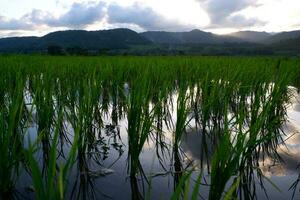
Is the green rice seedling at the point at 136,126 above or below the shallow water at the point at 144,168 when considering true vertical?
above

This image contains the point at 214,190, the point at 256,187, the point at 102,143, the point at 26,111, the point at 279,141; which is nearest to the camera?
the point at 214,190

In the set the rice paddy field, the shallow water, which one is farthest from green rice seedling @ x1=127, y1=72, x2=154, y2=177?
the shallow water

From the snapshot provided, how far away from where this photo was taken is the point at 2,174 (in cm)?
214

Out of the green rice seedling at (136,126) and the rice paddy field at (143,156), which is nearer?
the rice paddy field at (143,156)

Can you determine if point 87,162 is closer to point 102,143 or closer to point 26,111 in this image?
point 102,143

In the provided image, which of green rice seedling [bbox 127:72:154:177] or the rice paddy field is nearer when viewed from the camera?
the rice paddy field

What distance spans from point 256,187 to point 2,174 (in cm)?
190

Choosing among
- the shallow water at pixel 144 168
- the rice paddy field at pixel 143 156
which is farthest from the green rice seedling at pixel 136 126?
the shallow water at pixel 144 168

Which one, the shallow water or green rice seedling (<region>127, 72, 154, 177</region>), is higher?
green rice seedling (<region>127, 72, 154, 177</region>)

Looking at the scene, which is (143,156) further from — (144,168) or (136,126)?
(136,126)

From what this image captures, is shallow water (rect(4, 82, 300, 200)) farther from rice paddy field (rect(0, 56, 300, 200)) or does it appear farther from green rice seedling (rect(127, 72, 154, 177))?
green rice seedling (rect(127, 72, 154, 177))

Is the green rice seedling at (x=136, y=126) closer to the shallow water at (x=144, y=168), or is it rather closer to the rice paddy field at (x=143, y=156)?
the rice paddy field at (x=143, y=156)

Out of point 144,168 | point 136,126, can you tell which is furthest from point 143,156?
point 136,126

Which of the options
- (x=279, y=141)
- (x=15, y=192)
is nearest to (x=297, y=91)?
(x=279, y=141)
